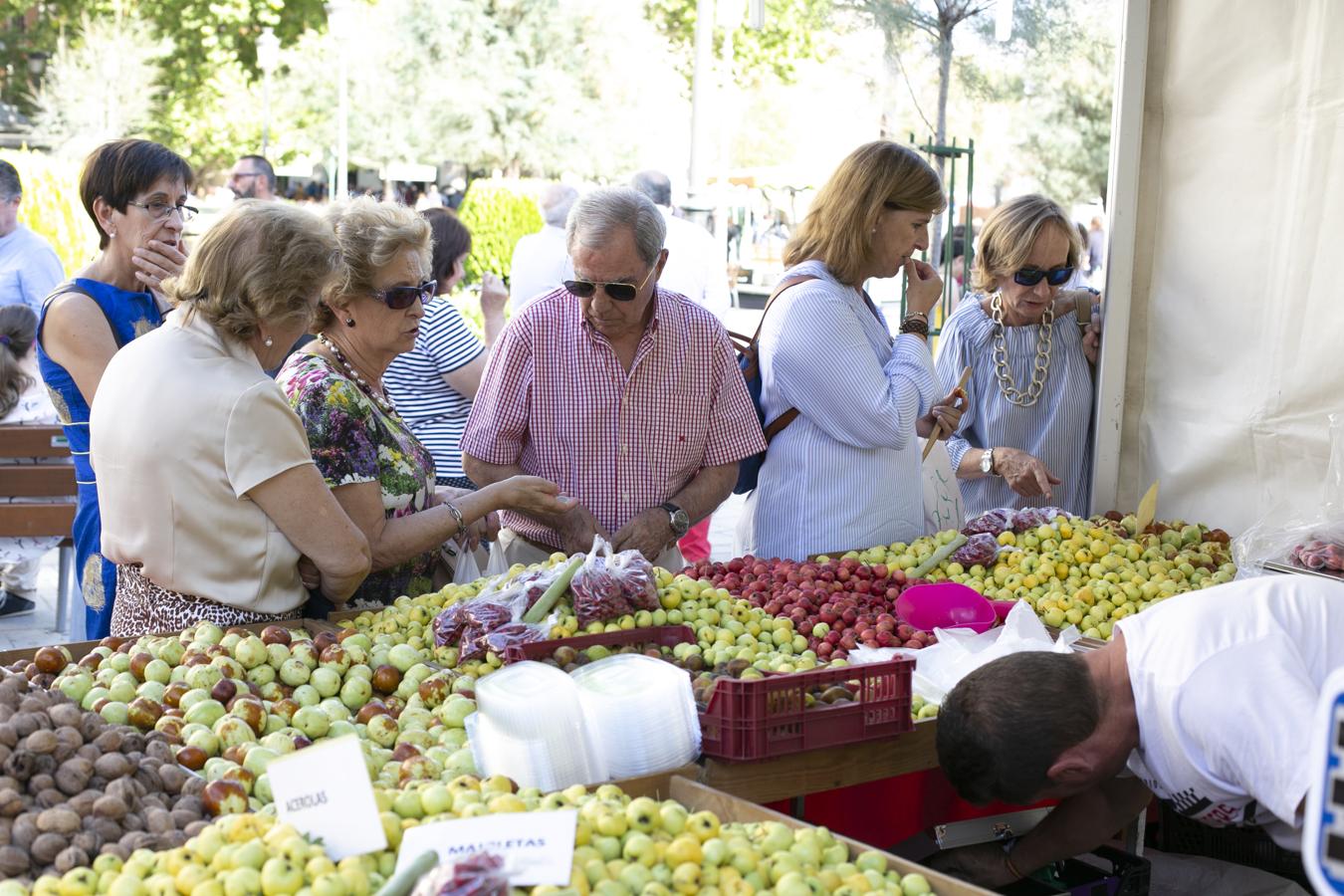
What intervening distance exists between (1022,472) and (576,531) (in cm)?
156

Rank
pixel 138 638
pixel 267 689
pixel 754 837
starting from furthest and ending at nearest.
Result: 1. pixel 138 638
2. pixel 267 689
3. pixel 754 837

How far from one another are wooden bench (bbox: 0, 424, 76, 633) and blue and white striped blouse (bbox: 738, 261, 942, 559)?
3.29 m

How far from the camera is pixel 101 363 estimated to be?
3.56m

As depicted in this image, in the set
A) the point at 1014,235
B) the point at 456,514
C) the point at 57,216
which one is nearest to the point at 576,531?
the point at 456,514

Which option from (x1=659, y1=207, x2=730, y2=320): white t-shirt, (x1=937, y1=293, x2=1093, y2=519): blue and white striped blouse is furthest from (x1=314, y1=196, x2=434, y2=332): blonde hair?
(x1=659, y1=207, x2=730, y2=320): white t-shirt

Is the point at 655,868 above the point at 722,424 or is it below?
below

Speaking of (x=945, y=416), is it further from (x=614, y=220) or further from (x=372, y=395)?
(x=372, y=395)

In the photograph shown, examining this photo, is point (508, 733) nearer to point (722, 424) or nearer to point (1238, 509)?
point (722, 424)

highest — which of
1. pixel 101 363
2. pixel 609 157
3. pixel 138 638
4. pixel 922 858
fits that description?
pixel 609 157

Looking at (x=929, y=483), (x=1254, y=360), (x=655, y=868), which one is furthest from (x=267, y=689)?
(x=1254, y=360)

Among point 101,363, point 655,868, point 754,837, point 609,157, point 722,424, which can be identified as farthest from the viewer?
point 609,157

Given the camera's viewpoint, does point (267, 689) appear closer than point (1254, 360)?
Yes

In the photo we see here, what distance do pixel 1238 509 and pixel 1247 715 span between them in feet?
8.39

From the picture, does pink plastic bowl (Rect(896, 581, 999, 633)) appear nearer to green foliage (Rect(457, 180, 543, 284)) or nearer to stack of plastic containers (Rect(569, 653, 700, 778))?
stack of plastic containers (Rect(569, 653, 700, 778))
